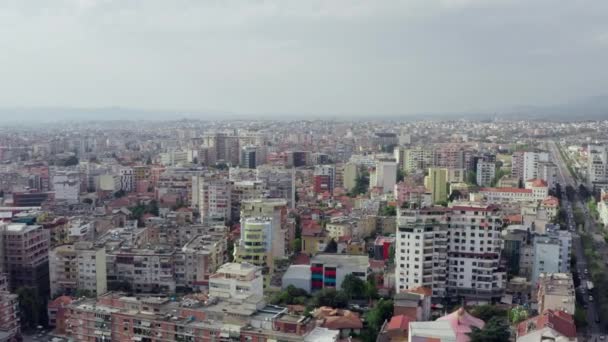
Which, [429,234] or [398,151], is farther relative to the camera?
[398,151]

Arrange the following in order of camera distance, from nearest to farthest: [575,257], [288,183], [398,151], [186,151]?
[575,257] < [288,183] < [398,151] < [186,151]

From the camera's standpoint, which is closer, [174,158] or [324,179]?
[324,179]

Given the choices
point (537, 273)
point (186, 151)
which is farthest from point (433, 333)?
point (186, 151)

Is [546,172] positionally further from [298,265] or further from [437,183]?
[298,265]

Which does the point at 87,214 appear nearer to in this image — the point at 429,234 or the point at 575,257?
the point at 429,234

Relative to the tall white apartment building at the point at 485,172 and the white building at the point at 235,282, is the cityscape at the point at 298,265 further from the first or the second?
the tall white apartment building at the point at 485,172

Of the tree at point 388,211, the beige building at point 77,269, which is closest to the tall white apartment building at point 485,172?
the tree at point 388,211

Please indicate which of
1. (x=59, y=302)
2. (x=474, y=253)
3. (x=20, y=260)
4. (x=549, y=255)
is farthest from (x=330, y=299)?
(x=20, y=260)
